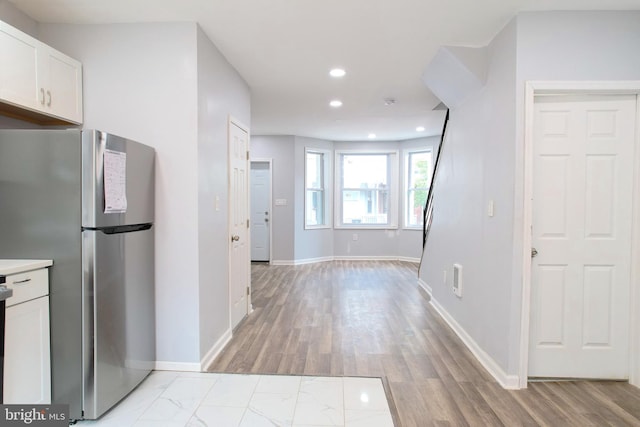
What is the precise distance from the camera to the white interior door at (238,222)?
3.33 m

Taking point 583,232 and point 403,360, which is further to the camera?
point 403,360

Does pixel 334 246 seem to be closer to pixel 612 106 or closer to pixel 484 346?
pixel 484 346

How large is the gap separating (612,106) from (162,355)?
3.67 metres

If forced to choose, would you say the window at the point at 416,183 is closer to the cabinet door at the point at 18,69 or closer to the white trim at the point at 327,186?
the white trim at the point at 327,186

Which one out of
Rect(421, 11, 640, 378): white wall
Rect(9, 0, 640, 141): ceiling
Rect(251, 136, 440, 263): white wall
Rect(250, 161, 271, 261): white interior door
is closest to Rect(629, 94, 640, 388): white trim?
Rect(421, 11, 640, 378): white wall

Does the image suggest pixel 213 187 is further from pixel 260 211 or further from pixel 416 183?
pixel 416 183

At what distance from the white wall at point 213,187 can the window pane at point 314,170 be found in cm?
412

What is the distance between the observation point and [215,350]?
9.36 feet

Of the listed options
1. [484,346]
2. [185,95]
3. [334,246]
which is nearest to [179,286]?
[185,95]

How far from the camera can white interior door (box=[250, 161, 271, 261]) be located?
23.7 feet

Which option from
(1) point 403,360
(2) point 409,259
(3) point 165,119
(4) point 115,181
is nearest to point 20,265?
(4) point 115,181

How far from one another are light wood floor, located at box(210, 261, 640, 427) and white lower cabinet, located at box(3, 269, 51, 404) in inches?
42.7

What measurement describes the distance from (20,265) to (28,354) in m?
0.47

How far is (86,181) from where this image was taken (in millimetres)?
1929
